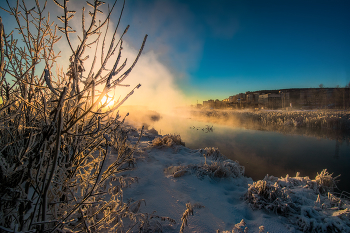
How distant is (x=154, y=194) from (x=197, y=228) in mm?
989

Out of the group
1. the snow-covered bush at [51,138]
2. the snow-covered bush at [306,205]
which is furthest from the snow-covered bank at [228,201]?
the snow-covered bush at [51,138]

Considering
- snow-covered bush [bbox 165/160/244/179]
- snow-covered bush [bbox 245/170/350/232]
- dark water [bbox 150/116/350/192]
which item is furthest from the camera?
dark water [bbox 150/116/350/192]

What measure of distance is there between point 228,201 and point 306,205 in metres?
1.25

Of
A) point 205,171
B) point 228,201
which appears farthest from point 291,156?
point 228,201

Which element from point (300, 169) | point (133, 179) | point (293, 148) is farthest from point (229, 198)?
point (293, 148)

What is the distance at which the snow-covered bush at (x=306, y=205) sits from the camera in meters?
1.95

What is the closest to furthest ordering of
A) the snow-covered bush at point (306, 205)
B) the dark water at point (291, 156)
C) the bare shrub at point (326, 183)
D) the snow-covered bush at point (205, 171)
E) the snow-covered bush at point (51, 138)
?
the snow-covered bush at point (51, 138)
the snow-covered bush at point (306, 205)
the bare shrub at point (326, 183)
the snow-covered bush at point (205, 171)
the dark water at point (291, 156)

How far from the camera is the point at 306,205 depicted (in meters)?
2.35

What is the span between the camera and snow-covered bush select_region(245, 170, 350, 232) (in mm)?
1947

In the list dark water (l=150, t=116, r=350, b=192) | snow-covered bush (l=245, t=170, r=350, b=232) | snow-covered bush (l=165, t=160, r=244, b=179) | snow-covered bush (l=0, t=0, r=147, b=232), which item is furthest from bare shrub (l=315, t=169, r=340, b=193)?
snow-covered bush (l=0, t=0, r=147, b=232)

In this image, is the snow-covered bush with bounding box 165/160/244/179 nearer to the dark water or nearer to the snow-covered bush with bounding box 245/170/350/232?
the snow-covered bush with bounding box 245/170/350/232

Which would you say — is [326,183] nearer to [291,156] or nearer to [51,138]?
[291,156]

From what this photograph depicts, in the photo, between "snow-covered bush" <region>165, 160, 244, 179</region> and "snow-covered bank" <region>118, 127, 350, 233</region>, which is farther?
"snow-covered bush" <region>165, 160, 244, 179</region>

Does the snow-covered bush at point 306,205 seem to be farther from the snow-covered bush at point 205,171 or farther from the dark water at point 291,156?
the dark water at point 291,156
